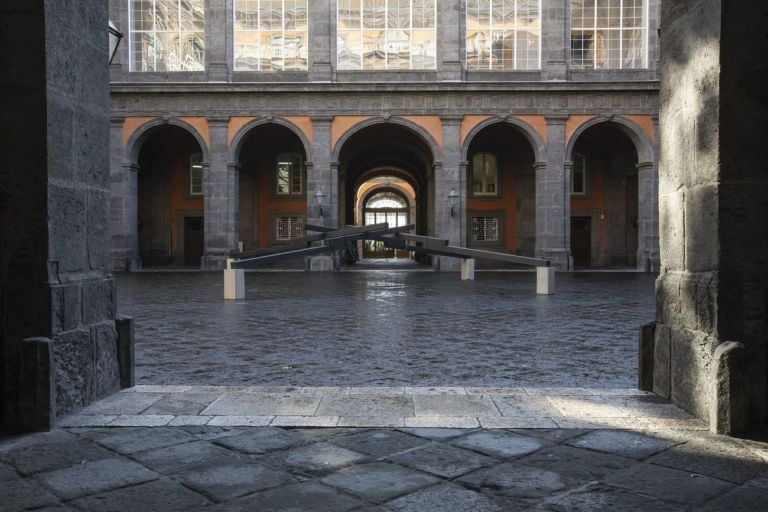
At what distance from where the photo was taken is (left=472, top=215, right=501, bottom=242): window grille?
27906 mm

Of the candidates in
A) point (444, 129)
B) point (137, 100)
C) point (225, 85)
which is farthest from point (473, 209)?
point (137, 100)

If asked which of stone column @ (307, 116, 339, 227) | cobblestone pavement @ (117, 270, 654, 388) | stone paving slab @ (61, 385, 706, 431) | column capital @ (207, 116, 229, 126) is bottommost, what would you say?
cobblestone pavement @ (117, 270, 654, 388)

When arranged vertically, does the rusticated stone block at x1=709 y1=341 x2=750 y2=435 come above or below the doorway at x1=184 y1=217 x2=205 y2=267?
below

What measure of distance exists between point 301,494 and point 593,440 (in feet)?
4.85

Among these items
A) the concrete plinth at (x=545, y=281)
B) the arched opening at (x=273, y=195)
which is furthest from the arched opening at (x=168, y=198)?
the concrete plinth at (x=545, y=281)

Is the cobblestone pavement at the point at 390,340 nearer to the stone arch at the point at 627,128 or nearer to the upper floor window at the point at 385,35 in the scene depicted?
the stone arch at the point at 627,128

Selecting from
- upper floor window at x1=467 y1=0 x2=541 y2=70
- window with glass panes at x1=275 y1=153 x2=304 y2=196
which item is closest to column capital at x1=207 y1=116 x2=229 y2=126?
window with glass panes at x1=275 y1=153 x2=304 y2=196

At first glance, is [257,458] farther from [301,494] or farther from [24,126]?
[24,126]

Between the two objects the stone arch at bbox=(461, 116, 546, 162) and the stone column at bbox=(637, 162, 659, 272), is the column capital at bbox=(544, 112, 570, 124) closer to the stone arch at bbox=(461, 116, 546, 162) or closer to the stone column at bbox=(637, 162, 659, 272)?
the stone arch at bbox=(461, 116, 546, 162)

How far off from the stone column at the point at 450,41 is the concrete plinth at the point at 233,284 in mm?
14796

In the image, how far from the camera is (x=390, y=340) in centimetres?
637

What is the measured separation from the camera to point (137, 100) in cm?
2334

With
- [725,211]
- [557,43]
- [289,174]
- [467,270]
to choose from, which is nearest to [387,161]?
[289,174]

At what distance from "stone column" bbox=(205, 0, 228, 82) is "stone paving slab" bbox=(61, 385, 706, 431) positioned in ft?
70.3
